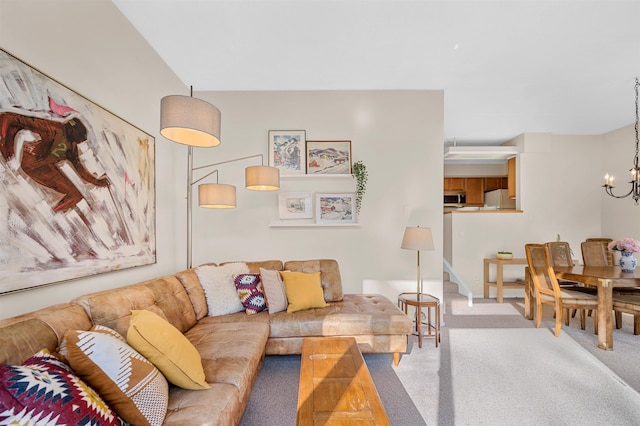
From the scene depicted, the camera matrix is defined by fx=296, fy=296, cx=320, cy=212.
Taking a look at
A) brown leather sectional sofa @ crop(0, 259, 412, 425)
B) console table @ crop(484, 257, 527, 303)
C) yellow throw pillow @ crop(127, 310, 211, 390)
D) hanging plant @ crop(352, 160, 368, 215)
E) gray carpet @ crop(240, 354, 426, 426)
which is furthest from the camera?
console table @ crop(484, 257, 527, 303)

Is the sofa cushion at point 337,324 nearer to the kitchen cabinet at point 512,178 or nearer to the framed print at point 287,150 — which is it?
the framed print at point 287,150

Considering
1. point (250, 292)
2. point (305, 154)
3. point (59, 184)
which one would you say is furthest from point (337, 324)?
point (59, 184)

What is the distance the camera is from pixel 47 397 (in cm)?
91

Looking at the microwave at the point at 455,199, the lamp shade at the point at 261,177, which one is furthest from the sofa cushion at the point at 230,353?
the microwave at the point at 455,199

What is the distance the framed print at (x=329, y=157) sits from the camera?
146 inches

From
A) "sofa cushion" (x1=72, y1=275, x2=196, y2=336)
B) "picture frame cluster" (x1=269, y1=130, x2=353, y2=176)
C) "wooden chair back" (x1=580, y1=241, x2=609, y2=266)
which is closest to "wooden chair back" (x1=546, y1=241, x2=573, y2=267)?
"wooden chair back" (x1=580, y1=241, x2=609, y2=266)

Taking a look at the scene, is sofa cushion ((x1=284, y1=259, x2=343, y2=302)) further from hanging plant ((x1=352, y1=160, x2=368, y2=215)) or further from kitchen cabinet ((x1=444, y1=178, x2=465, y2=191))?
kitchen cabinet ((x1=444, y1=178, x2=465, y2=191))

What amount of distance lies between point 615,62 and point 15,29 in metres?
4.86

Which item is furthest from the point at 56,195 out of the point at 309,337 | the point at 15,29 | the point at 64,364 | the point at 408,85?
the point at 408,85

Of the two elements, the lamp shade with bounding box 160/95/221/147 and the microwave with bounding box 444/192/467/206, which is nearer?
the lamp shade with bounding box 160/95/221/147

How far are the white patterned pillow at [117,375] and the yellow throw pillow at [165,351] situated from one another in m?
0.10

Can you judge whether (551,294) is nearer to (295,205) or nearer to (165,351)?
(295,205)

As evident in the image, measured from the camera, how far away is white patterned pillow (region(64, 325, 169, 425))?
3.74 ft

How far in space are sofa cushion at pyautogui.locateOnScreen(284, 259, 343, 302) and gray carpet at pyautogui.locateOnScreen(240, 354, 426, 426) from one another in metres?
0.67
